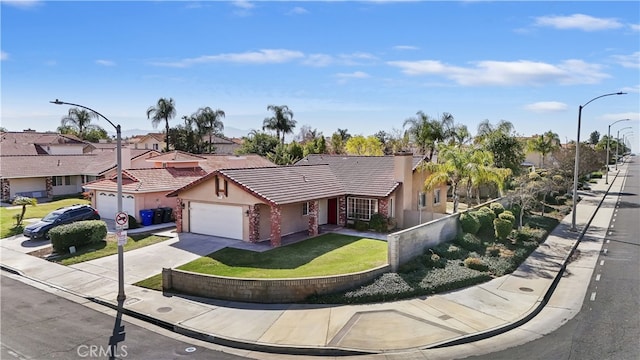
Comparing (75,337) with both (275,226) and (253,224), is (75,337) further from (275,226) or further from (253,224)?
(253,224)

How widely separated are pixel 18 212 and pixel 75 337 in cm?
2585

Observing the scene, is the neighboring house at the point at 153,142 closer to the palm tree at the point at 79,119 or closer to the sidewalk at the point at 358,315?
the palm tree at the point at 79,119

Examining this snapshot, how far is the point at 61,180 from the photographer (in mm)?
43719

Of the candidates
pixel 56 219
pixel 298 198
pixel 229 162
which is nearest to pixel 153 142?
pixel 229 162

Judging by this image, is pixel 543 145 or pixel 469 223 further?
pixel 543 145

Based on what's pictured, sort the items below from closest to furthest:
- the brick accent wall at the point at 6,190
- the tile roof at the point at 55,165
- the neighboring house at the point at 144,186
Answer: the neighboring house at the point at 144,186, the brick accent wall at the point at 6,190, the tile roof at the point at 55,165

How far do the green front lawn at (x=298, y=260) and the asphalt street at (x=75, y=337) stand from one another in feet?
15.2

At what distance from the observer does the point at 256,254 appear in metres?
21.3

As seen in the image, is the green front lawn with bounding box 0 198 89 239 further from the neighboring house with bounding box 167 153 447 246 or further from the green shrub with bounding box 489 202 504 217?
the green shrub with bounding box 489 202 504 217

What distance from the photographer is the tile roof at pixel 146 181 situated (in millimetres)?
29688

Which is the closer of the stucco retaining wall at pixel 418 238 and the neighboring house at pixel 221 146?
the stucco retaining wall at pixel 418 238

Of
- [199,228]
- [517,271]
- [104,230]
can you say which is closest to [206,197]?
[199,228]

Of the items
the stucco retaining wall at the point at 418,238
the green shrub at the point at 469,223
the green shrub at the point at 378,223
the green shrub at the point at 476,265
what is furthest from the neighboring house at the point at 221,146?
the green shrub at the point at 476,265

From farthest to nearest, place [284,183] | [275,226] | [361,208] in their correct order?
[361,208], [284,183], [275,226]
